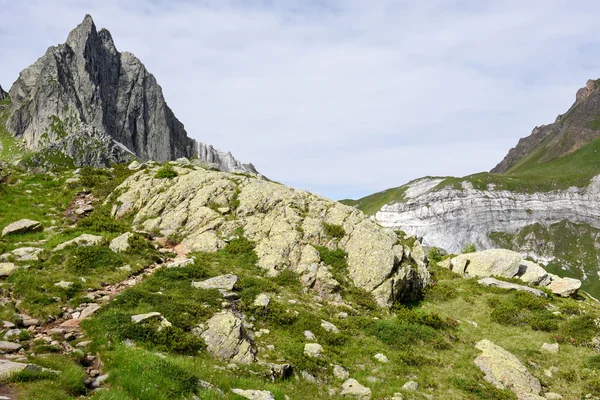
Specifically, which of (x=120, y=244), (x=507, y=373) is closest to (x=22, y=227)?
(x=120, y=244)

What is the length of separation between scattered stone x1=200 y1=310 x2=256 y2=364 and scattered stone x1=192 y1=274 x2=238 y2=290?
3937 millimetres

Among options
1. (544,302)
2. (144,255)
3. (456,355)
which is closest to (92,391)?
(144,255)

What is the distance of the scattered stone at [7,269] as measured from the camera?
784 inches

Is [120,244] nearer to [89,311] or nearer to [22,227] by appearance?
[22,227]

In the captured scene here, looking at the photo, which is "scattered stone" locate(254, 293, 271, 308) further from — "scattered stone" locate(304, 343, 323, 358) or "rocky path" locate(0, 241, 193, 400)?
"rocky path" locate(0, 241, 193, 400)

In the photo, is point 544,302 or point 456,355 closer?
point 456,355

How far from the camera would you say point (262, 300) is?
69.4 feet

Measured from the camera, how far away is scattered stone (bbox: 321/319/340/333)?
20.6 meters

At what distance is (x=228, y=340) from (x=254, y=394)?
436 cm

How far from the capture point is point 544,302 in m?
28.4

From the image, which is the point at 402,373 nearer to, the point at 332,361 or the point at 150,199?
the point at 332,361

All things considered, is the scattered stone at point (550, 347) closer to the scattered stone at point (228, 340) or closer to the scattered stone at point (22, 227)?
the scattered stone at point (228, 340)

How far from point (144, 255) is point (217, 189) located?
11.0 meters

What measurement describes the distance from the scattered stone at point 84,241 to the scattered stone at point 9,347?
38.8 feet
